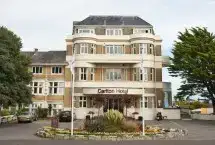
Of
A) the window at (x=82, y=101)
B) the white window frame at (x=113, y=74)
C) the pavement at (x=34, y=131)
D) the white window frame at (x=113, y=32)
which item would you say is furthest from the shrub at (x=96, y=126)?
the white window frame at (x=113, y=32)

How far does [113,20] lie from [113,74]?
365 inches

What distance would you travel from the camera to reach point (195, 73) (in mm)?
41750

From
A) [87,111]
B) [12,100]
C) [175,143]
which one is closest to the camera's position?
[175,143]

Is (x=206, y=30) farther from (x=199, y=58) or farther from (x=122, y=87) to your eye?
(x=122, y=87)

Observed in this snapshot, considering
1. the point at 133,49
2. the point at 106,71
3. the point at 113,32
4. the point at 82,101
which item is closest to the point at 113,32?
the point at 113,32

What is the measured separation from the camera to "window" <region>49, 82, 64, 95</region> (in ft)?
170

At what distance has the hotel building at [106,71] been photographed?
48000mm

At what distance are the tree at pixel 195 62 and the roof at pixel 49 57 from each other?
55.1 feet

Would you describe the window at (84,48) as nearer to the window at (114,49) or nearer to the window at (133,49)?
the window at (114,49)

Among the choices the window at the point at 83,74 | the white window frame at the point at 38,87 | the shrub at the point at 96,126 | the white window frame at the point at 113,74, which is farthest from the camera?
the white window frame at the point at 38,87

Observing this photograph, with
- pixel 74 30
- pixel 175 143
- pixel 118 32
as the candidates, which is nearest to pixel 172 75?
pixel 118 32

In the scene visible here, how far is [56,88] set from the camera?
171ft

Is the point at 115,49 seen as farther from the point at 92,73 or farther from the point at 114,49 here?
the point at 92,73

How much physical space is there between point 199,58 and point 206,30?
15.9ft
